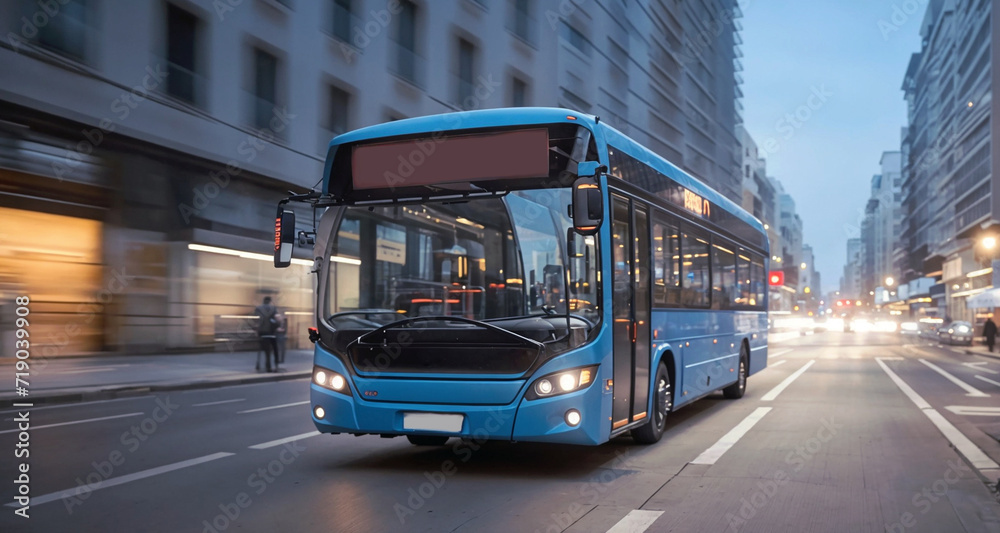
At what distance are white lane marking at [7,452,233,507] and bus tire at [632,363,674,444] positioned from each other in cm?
419

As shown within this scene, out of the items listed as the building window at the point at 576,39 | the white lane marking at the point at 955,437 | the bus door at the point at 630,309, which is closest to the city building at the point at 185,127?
the building window at the point at 576,39

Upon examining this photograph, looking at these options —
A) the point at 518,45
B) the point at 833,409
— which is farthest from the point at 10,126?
the point at 518,45

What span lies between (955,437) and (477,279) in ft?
21.3

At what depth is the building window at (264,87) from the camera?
81.6 feet

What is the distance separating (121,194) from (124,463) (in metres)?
14.4

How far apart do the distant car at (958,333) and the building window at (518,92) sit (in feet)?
92.8

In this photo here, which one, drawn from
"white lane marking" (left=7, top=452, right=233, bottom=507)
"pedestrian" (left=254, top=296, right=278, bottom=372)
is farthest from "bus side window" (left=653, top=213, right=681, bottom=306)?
"pedestrian" (left=254, top=296, right=278, bottom=372)

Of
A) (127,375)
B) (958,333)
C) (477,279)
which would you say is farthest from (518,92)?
(477,279)

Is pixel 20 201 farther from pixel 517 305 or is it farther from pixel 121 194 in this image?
pixel 517 305

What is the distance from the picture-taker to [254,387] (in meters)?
18.1

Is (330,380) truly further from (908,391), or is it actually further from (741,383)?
(908,391)

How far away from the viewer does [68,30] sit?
742 inches

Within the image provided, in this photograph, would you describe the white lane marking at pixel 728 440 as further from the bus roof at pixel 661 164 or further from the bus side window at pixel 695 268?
the bus roof at pixel 661 164

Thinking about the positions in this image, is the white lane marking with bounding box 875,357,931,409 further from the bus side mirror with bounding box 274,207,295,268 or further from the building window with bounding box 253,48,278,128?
the building window with bounding box 253,48,278,128
